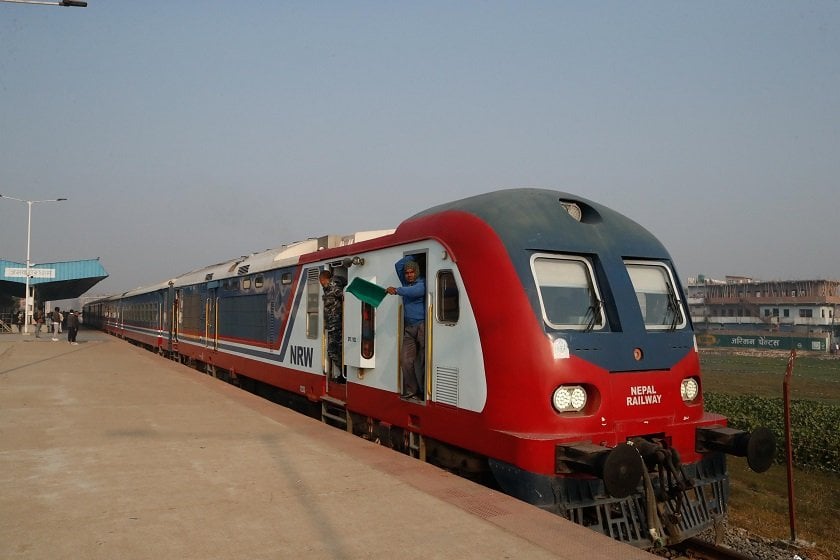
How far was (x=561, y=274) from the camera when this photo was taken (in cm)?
590

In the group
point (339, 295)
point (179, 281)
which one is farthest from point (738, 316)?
point (339, 295)

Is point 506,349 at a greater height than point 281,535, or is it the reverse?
point 506,349

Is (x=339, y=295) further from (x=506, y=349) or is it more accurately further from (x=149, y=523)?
(x=149, y=523)

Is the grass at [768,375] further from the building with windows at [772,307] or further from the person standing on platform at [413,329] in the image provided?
the person standing on platform at [413,329]

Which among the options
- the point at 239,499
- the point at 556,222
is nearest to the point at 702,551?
the point at 556,222

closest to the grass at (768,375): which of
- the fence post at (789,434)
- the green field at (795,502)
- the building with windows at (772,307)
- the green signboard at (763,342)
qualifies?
the green signboard at (763,342)

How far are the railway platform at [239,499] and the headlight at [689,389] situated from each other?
2.07m

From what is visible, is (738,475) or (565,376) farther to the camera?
(738,475)

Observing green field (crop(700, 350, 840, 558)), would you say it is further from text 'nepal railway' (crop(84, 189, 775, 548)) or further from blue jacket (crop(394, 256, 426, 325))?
blue jacket (crop(394, 256, 426, 325))

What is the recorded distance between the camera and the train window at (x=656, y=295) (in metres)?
6.37

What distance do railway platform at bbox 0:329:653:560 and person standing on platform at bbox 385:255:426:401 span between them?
762mm

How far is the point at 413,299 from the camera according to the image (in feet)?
22.0

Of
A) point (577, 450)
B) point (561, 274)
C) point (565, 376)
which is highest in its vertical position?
point (561, 274)

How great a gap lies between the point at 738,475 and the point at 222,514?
31.4ft
